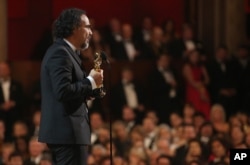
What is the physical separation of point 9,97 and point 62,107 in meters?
5.54

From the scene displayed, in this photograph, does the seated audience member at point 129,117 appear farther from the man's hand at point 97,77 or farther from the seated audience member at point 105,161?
the man's hand at point 97,77

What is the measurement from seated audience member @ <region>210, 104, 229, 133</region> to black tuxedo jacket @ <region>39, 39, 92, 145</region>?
5079mm

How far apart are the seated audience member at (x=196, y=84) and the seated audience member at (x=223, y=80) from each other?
0.43 ft

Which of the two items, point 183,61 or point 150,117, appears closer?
point 150,117

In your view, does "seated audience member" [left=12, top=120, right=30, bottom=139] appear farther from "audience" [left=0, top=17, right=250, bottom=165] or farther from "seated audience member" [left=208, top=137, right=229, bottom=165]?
"seated audience member" [left=208, top=137, right=229, bottom=165]

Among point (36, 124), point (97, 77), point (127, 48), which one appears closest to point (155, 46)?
point (127, 48)

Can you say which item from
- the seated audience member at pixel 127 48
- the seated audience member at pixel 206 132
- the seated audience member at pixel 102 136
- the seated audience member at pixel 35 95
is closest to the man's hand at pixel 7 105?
the seated audience member at pixel 35 95

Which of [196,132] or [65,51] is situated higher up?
[65,51]

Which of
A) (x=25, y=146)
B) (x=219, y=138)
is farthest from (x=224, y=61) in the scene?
(x=25, y=146)

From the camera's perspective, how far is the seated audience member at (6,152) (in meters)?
8.54

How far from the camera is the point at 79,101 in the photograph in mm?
4344

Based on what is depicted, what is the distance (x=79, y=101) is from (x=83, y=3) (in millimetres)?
8698

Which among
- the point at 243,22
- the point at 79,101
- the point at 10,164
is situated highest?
the point at 243,22

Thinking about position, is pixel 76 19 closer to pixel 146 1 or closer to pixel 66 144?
pixel 66 144
